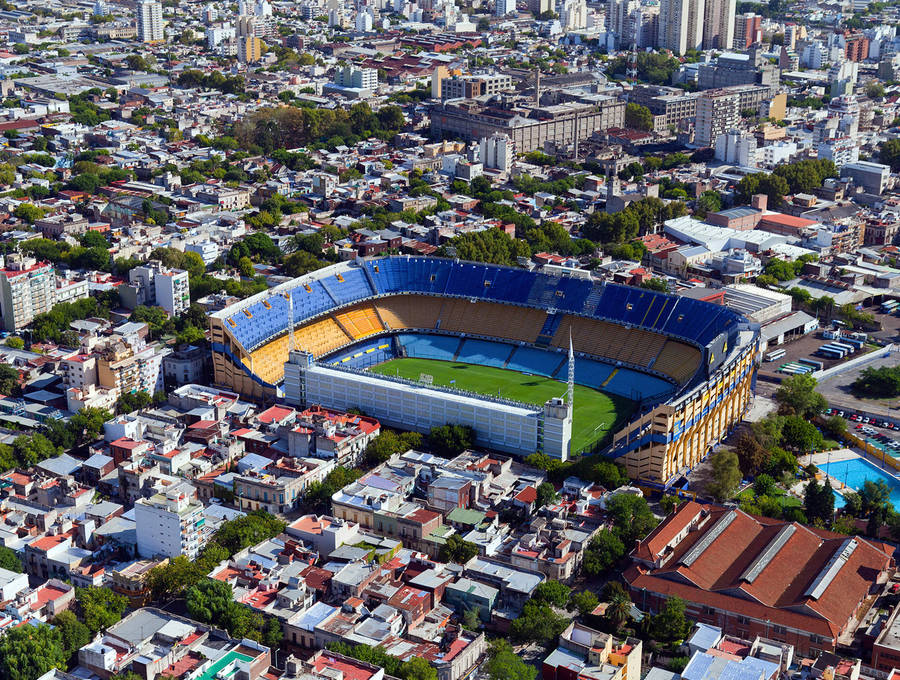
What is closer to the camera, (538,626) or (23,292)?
(538,626)

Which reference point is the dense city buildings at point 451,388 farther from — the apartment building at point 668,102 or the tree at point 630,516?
the apartment building at point 668,102

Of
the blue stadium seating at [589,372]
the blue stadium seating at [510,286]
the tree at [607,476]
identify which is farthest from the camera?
the blue stadium seating at [510,286]

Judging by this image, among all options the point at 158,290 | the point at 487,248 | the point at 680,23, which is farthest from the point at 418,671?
the point at 680,23

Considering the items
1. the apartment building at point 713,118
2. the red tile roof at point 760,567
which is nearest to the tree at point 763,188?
the apartment building at point 713,118

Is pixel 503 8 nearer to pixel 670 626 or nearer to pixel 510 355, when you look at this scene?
pixel 510 355

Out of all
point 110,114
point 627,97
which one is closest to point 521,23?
point 627,97
